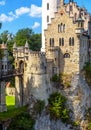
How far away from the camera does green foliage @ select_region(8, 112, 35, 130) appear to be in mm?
67562

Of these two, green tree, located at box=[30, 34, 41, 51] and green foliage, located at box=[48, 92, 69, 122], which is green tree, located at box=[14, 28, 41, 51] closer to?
green tree, located at box=[30, 34, 41, 51]

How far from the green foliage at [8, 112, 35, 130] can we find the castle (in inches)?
189

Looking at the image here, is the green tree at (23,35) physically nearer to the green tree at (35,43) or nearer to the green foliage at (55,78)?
the green tree at (35,43)

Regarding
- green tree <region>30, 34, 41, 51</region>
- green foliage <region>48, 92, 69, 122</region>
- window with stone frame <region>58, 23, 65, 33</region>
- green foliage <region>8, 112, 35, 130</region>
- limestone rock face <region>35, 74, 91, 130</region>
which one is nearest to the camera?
green foliage <region>8, 112, 35, 130</region>

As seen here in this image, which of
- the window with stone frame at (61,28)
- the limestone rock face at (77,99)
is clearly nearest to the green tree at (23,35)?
the window with stone frame at (61,28)

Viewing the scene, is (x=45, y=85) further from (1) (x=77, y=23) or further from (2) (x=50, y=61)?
(1) (x=77, y=23)

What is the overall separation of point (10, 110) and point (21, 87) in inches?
240

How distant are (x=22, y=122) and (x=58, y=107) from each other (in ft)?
32.9

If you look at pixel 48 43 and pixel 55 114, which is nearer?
pixel 55 114

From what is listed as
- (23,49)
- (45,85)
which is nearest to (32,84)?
(45,85)

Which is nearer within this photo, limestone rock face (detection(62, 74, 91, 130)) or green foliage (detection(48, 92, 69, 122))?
green foliage (detection(48, 92, 69, 122))

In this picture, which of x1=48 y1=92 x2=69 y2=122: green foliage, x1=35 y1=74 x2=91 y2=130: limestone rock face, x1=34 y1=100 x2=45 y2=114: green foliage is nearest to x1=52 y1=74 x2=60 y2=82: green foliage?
x1=35 y1=74 x2=91 y2=130: limestone rock face

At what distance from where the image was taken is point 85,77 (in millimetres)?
80938

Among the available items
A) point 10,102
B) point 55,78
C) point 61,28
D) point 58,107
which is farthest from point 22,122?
point 61,28
